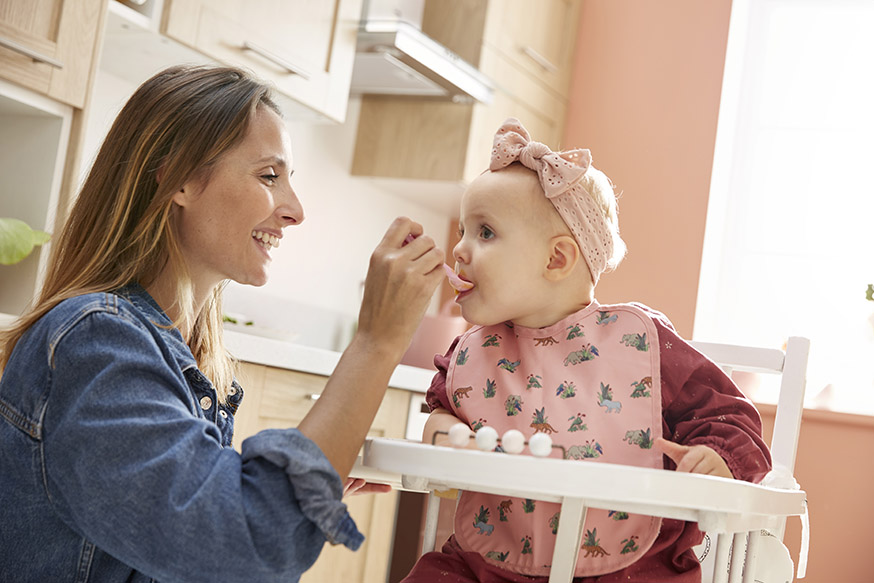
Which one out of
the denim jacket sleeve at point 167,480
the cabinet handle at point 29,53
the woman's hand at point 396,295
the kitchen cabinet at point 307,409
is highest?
the cabinet handle at point 29,53

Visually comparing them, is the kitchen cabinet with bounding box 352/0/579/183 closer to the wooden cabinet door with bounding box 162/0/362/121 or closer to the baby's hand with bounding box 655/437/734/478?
the wooden cabinet door with bounding box 162/0/362/121

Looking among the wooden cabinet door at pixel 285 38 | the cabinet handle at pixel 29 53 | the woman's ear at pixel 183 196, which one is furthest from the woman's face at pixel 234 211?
the wooden cabinet door at pixel 285 38

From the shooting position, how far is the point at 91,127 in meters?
2.39

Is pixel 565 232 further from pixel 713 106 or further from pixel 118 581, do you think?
pixel 713 106

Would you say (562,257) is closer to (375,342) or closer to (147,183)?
(375,342)

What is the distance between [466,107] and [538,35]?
491 millimetres

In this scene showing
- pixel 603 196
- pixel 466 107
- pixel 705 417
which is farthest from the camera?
pixel 466 107

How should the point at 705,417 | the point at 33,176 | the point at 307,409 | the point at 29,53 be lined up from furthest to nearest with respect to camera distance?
1. the point at 307,409
2. the point at 33,176
3. the point at 29,53
4. the point at 705,417

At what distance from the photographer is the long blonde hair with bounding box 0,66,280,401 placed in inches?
42.4

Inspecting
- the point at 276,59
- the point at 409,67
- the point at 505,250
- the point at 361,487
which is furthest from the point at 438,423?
the point at 409,67

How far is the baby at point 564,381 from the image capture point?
1.12 metres

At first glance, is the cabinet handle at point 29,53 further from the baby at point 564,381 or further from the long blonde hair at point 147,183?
the baby at point 564,381

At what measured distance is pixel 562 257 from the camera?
126 centimetres

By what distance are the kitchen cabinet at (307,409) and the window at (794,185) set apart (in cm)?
135
